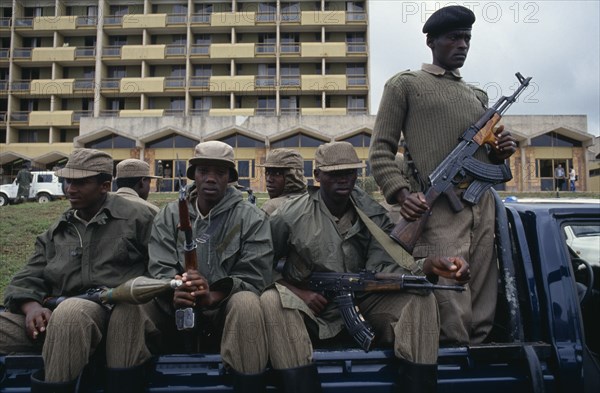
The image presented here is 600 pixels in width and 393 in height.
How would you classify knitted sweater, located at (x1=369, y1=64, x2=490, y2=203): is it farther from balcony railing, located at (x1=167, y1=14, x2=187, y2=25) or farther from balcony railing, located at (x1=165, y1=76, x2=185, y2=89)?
balcony railing, located at (x1=167, y1=14, x2=187, y2=25)

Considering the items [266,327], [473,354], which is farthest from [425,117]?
[266,327]

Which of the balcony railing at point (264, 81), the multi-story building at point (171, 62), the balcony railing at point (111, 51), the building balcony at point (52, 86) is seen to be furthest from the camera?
the balcony railing at point (111, 51)

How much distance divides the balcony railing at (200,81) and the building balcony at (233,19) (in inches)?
194

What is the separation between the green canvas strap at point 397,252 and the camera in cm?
270

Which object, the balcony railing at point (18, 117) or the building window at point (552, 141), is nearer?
the building window at point (552, 141)

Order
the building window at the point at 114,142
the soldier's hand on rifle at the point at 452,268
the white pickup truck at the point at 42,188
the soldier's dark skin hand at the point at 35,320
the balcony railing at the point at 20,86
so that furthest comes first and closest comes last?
1. the balcony railing at the point at 20,86
2. the building window at the point at 114,142
3. the white pickup truck at the point at 42,188
4. the soldier's dark skin hand at the point at 35,320
5. the soldier's hand on rifle at the point at 452,268

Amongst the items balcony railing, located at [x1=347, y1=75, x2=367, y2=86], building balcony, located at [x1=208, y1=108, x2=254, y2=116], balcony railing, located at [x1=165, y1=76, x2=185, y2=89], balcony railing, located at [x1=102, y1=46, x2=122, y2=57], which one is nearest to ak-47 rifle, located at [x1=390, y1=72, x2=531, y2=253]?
building balcony, located at [x1=208, y1=108, x2=254, y2=116]

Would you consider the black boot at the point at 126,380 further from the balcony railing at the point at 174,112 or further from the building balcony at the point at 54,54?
the building balcony at the point at 54,54

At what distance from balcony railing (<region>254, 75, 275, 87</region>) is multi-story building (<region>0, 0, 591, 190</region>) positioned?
9 cm

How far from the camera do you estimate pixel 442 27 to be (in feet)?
9.65

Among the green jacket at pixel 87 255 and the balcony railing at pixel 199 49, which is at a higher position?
the balcony railing at pixel 199 49

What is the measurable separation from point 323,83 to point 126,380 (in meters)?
38.6

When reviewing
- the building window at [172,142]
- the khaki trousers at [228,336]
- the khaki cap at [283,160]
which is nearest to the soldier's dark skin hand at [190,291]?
the khaki trousers at [228,336]

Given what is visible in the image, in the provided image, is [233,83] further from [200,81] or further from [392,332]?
[392,332]
